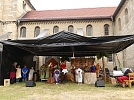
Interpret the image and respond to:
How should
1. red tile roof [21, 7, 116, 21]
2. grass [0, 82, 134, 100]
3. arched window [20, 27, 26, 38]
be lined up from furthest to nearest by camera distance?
arched window [20, 27, 26, 38], red tile roof [21, 7, 116, 21], grass [0, 82, 134, 100]

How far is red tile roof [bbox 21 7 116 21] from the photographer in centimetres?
2023

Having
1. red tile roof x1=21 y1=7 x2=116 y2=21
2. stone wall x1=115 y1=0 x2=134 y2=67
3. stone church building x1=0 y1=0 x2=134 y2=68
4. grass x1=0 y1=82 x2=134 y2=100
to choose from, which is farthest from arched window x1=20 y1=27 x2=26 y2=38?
grass x1=0 y1=82 x2=134 y2=100

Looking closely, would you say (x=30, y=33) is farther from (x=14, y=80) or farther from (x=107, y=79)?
(x=107, y=79)

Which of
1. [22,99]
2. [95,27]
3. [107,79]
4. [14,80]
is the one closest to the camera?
[22,99]

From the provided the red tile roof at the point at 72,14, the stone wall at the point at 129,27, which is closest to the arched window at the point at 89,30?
the red tile roof at the point at 72,14

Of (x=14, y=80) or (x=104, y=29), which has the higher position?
(x=104, y=29)

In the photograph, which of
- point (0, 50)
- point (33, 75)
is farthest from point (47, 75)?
point (0, 50)

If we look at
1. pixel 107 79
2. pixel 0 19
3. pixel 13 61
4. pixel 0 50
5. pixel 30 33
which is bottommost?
pixel 107 79

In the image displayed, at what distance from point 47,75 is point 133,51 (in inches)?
309

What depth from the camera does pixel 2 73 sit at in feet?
33.2

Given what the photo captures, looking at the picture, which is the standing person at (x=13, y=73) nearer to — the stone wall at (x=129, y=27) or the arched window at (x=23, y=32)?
the stone wall at (x=129, y=27)

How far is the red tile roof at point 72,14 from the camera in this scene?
20230mm

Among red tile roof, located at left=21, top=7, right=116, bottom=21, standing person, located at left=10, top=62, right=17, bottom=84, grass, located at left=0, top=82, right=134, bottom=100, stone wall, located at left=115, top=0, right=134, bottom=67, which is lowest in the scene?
grass, located at left=0, top=82, right=134, bottom=100

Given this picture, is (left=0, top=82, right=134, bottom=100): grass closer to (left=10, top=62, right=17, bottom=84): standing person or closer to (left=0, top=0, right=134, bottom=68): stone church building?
(left=10, top=62, right=17, bottom=84): standing person
